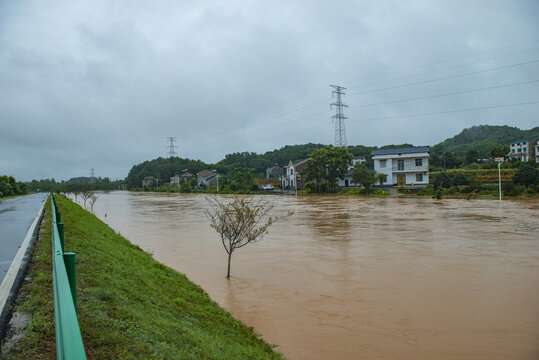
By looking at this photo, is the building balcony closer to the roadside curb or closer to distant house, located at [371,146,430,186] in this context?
distant house, located at [371,146,430,186]

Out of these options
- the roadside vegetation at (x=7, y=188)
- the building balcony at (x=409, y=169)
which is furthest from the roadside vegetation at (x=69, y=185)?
the building balcony at (x=409, y=169)

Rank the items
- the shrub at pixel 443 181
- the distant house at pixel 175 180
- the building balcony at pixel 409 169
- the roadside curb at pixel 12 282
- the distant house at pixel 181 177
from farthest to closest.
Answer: the distant house at pixel 175 180, the distant house at pixel 181 177, the building balcony at pixel 409 169, the shrub at pixel 443 181, the roadside curb at pixel 12 282

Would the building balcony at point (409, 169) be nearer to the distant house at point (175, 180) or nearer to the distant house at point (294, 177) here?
the distant house at point (294, 177)

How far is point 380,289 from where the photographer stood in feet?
27.9

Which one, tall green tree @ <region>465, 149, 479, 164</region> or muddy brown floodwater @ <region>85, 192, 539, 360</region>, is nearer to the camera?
muddy brown floodwater @ <region>85, 192, 539, 360</region>

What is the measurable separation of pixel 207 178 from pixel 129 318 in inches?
3731

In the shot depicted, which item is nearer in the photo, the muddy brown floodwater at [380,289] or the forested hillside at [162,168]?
the muddy brown floodwater at [380,289]

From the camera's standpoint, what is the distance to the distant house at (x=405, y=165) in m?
53.6

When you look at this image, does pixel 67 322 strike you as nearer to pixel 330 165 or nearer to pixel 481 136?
pixel 330 165

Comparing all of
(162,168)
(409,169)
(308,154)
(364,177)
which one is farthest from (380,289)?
(162,168)

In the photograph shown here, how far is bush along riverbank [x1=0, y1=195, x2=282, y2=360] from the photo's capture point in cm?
343

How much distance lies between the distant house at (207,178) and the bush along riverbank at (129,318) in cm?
8331

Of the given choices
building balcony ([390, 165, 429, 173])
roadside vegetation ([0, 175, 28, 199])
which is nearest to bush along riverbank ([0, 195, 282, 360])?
roadside vegetation ([0, 175, 28, 199])

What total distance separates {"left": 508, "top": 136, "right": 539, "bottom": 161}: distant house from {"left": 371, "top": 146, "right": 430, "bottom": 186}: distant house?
2410 cm
